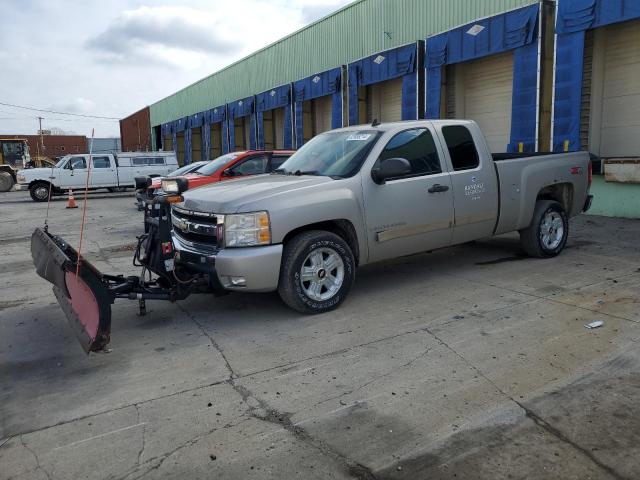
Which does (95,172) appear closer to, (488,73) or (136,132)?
(488,73)

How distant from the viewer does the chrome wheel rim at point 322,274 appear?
17.3ft

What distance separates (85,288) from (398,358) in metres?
2.60

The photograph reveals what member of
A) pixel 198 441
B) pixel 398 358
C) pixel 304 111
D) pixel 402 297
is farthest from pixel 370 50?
pixel 198 441

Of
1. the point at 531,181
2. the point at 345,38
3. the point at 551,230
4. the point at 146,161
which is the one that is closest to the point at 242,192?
the point at 531,181

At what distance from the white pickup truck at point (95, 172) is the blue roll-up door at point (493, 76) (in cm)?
1285

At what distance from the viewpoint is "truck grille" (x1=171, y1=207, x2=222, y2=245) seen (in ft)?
16.9

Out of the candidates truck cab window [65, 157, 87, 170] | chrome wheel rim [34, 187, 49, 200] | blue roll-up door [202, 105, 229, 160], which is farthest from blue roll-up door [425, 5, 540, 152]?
blue roll-up door [202, 105, 229, 160]

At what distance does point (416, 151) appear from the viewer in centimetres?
615

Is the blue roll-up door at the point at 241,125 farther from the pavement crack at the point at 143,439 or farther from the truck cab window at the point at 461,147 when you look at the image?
the pavement crack at the point at 143,439

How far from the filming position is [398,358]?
169 inches

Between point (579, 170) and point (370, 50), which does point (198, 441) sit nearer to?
point (579, 170)

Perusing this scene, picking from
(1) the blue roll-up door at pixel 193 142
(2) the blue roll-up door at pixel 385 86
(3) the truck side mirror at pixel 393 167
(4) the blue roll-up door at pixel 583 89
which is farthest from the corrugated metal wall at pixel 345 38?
(3) the truck side mirror at pixel 393 167

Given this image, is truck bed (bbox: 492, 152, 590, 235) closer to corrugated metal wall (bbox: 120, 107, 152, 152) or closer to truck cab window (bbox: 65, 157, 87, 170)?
truck cab window (bbox: 65, 157, 87, 170)

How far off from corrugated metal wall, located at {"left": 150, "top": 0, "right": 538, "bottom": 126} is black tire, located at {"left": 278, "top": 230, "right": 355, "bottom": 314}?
10.6m
